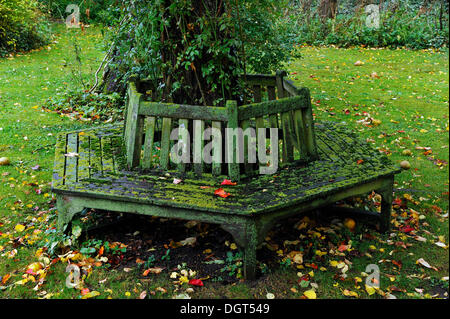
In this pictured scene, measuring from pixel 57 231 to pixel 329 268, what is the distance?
85.7 inches

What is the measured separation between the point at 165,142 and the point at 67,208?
91cm

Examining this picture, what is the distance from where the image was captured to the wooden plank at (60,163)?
348cm

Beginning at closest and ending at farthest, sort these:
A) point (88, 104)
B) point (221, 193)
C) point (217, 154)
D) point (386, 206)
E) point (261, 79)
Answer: point (221, 193) → point (217, 154) → point (386, 206) → point (261, 79) → point (88, 104)

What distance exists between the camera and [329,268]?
3.46 meters

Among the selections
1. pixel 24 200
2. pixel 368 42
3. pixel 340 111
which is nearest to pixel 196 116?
pixel 24 200

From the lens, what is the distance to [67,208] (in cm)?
349

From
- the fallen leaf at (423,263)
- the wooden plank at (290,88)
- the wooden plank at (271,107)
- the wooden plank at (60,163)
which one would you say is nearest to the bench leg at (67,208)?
the wooden plank at (60,163)

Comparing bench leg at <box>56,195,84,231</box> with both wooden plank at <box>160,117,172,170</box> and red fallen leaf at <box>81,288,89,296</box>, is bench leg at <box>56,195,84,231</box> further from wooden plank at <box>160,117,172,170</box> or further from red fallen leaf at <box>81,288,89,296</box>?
wooden plank at <box>160,117,172,170</box>

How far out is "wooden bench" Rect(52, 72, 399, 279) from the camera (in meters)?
3.15

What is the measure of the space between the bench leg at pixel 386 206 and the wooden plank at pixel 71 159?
2507 millimetres

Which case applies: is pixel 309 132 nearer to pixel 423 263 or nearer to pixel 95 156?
pixel 423 263

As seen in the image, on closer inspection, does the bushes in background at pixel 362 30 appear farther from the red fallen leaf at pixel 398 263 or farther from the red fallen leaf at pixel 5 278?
the red fallen leaf at pixel 5 278

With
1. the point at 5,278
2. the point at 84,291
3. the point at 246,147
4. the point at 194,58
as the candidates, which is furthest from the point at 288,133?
the point at 5,278
